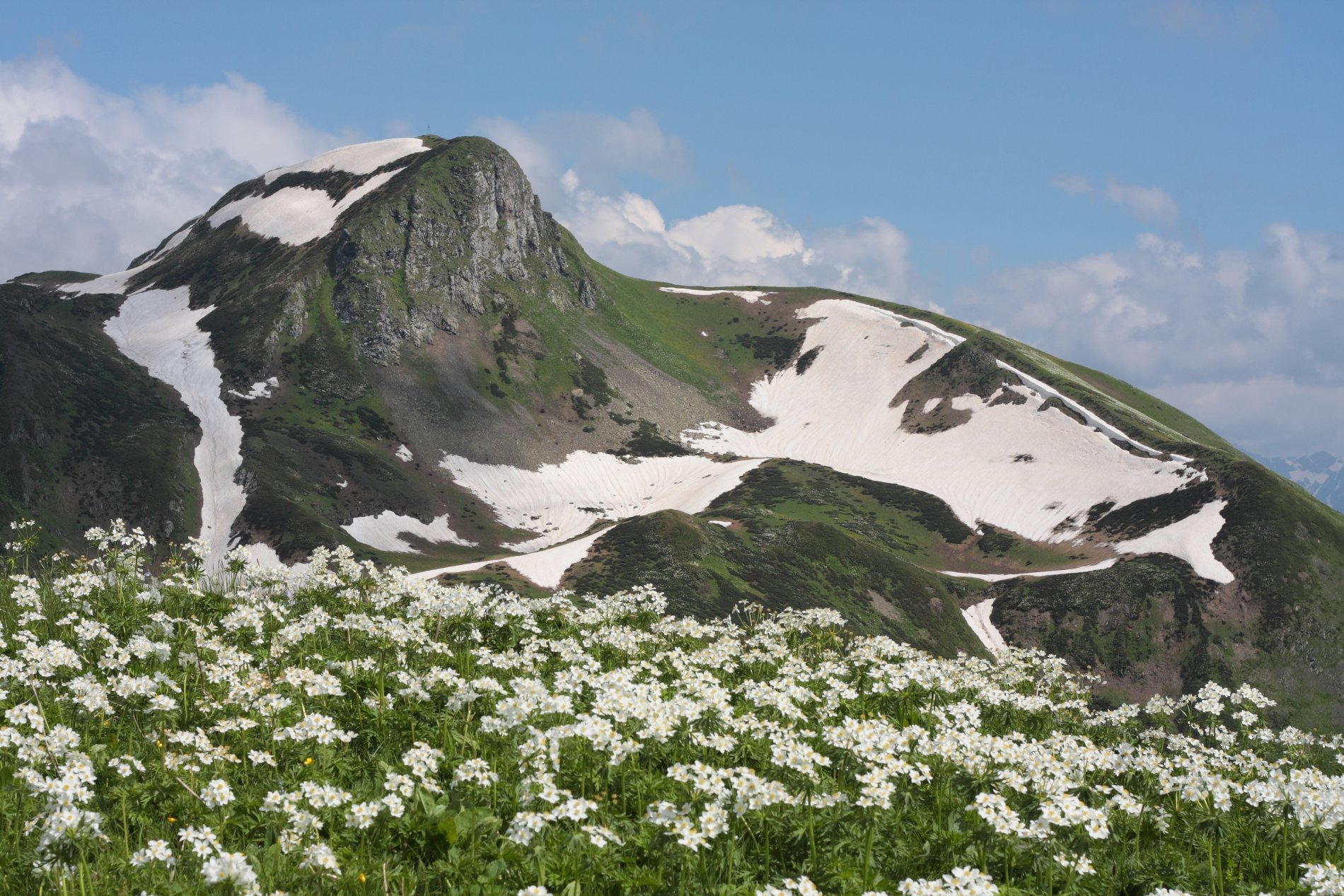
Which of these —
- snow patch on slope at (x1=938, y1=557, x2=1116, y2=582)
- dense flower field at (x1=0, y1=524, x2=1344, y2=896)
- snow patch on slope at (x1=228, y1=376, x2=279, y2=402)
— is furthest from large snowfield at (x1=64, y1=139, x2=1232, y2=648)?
dense flower field at (x1=0, y1=524, x2=1344, y2=896)

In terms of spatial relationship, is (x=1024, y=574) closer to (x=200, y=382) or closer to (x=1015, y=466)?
(x=1015, y=466)

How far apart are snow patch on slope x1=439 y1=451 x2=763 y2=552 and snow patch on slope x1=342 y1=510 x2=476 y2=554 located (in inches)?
435

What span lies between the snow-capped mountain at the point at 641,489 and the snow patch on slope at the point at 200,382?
0.57 m

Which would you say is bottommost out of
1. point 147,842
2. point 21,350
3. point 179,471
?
point 147,842

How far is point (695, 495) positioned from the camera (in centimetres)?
16550

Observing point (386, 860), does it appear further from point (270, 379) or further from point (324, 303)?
point (324, 303)

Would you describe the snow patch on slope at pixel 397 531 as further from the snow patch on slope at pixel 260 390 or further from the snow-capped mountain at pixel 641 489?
the snow patch on slope at pixel 260 390

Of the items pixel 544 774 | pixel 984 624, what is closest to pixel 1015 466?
pixel 984 624

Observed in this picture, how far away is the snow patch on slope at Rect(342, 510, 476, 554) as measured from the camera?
136m

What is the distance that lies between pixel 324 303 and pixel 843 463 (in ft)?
391

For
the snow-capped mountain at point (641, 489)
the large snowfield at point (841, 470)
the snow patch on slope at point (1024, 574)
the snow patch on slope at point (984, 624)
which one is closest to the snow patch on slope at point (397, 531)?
the large snowfield at point (841, 470)

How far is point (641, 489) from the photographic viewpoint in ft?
579

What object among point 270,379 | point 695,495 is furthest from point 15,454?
point 695,495

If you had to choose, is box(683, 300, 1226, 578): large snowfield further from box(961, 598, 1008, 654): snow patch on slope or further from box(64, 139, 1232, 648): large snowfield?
box(961, 598, 1008, 654): snow patch on slope
